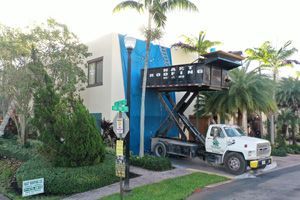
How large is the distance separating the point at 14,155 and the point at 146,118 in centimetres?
710

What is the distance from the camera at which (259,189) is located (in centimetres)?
920

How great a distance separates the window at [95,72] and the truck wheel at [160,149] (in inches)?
200

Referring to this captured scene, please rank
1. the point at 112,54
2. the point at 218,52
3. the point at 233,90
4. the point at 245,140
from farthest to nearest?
the point at 112,54, the point at 233,90, the point at 218,52, the point at 245,140

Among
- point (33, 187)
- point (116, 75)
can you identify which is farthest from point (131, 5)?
point (33, 187)

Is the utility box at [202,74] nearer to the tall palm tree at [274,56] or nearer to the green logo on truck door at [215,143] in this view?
the green logo on truck door at [215,143]

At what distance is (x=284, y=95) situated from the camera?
19.8m

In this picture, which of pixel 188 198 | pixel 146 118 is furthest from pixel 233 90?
pixel 188 198

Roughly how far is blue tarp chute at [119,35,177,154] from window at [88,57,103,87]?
1716 millimetres

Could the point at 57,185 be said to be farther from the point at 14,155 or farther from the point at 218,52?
the point at 218,52

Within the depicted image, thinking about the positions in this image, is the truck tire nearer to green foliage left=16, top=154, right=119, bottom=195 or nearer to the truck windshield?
the truck windshield

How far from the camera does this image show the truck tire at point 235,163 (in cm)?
1140

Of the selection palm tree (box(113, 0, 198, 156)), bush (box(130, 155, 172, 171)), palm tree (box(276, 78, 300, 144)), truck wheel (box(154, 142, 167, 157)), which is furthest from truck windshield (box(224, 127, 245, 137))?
palm tree (box(276, 78, 300, 144))

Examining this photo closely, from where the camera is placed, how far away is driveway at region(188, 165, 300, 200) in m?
8.32

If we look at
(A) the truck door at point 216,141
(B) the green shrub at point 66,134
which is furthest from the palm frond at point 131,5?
(A) the truck door at point 216,141
